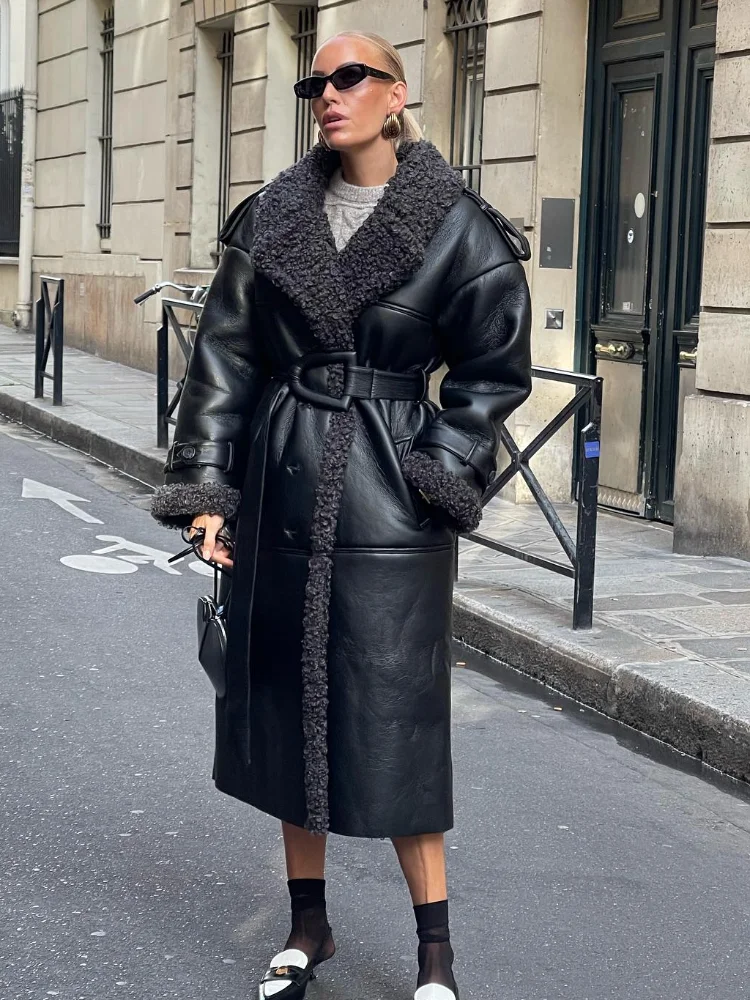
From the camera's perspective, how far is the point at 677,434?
28.1 feet

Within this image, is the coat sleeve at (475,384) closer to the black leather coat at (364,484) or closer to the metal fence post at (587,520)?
the black leather coat at (364,484)

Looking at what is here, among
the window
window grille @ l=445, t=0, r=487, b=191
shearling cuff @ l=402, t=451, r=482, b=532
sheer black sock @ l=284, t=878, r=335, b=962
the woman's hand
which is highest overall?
the window

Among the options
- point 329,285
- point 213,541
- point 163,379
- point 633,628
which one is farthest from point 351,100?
point 163,379

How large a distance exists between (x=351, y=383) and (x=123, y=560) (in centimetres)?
481

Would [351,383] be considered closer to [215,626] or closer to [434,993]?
[215,626]

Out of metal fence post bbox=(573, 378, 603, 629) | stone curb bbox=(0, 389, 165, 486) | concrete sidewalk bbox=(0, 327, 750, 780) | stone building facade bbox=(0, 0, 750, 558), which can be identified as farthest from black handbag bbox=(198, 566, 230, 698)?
stone curb bbox=(0, 389, 165, 486)

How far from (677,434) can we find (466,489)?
581 cm

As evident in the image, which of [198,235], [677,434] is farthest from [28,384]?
[677,434]

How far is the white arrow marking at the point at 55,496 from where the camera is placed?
886 centimetres

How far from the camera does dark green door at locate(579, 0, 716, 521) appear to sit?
27.6 feet

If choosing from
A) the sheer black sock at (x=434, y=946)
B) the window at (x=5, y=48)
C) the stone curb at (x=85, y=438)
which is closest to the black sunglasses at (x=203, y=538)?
the sheer black sock at (x=434, y=946)

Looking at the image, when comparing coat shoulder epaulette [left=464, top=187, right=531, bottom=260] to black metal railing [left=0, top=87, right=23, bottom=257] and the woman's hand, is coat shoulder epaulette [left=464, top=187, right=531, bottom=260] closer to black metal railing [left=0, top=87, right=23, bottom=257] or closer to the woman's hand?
the woman's hand

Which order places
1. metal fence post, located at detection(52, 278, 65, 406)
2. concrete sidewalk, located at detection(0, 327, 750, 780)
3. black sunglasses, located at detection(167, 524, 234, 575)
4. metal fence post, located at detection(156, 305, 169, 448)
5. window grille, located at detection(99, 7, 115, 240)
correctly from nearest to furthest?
1. black sunglasses, located at detection(167, 524, 234, 575)
2. concrete sidewalk, located at detection(0, 327, 750, 780)
3. metal fence post, located at detection(156, 305, 169, 448)
4. metal fence post, located at detection(52, 278, 65, 406)
5. window grille, located at detection(99, 7, 115, 240)

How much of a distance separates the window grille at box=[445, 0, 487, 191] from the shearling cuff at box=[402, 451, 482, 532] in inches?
301
